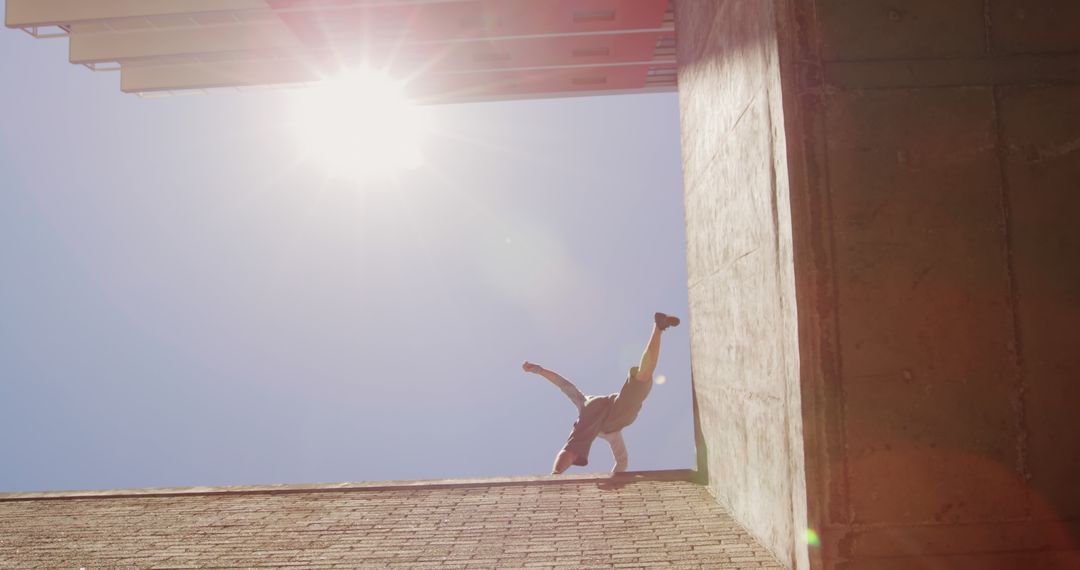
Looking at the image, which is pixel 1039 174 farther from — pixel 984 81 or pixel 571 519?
pixel 571 519

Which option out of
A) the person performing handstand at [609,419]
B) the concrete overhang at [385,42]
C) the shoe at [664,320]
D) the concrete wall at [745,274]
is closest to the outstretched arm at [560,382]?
the person performing handstand at [609,419]

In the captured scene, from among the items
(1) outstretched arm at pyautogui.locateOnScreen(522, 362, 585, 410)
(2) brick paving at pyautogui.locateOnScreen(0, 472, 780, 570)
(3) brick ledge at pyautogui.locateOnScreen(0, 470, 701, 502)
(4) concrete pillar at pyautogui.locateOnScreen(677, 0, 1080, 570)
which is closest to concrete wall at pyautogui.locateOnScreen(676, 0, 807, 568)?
(4) concrete pillar at pyautogui.locateOnScreen(677, 0, 1080, 570)

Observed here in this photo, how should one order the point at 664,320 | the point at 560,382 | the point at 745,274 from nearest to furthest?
the point at 745,274 → the point at 664,320 → the point at 560,382

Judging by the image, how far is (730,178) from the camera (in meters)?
4.77

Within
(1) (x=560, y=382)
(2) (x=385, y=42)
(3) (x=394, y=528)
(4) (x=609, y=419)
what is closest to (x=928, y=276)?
(3) (x=394, y=528)

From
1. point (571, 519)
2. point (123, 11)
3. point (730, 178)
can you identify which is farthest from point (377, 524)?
point (123, 11)

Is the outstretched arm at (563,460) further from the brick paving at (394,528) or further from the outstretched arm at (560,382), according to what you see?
the brick paving at (394,528)

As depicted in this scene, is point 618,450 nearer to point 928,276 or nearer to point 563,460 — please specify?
point 563,460

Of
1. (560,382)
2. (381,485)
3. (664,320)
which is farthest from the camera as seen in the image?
(560,382)

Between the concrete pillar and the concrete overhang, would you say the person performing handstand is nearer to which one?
the concrete pillar

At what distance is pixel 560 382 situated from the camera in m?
8.87

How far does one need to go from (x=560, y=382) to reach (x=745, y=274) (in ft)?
15.5

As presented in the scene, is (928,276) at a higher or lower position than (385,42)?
lower

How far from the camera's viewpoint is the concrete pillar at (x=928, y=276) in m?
3.42
